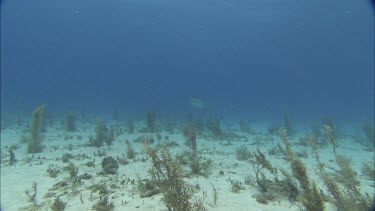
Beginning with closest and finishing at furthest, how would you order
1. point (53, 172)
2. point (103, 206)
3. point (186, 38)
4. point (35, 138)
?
point (103, 206) < point (53, 172) < point (35, 138) < point (186, 38)

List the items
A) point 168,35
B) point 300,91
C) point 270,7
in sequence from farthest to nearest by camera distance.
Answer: point 300,91 → point 168,35 → point 270,7

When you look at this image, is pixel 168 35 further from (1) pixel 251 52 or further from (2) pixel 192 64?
(2) pixel 192 64

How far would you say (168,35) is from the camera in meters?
66.1

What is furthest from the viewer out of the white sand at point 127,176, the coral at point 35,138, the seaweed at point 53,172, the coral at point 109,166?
the coral at point 35,138

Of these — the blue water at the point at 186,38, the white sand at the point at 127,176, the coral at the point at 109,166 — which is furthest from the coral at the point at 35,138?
the blue water at the point at 186,38

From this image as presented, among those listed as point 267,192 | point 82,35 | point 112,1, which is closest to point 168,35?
point 112,1

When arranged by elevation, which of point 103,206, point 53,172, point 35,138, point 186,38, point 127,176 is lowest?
point 103,206

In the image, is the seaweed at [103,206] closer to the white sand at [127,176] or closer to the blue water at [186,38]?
the white sand at [127,176]

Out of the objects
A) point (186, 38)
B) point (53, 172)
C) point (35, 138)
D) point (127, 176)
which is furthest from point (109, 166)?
point (186, 38)

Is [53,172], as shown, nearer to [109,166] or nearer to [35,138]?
[109,166]

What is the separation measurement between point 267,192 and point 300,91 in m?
201

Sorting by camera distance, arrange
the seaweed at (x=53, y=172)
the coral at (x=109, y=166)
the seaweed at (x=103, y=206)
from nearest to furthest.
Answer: the seaweed at (x=103, y=206)
the seaweed at (x=53, y=172)
the coral at (x=109, y=166)

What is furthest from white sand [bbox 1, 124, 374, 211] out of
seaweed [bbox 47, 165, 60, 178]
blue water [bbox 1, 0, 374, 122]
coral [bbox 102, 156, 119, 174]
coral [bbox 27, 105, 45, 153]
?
blue water [bbox 1, 0, 374, 122]

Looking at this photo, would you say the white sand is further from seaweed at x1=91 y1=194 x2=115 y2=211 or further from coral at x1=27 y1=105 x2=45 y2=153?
coral at x1=27 y1=105 x2=45 y2=153
